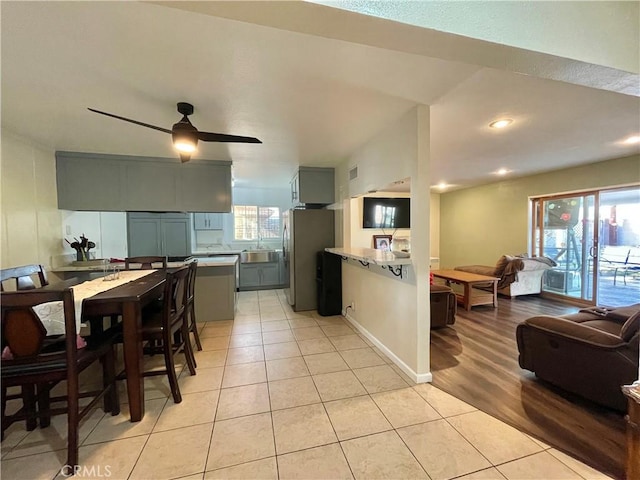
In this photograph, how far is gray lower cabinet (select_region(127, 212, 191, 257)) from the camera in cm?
Result: 449

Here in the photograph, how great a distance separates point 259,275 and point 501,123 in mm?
4968

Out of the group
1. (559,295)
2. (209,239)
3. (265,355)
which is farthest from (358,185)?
(559,295)

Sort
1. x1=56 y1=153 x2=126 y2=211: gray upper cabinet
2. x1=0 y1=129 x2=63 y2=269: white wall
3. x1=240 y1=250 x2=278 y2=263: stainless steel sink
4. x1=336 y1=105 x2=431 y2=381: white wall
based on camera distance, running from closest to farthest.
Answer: x1=336 y1=105 x2=431 y2=381: white wall
x1=0 y1=129 x2=63 y2=269: white wall
x1=56 y1=153 x2=126 y2=211: gray upper cabinet
x1=240 y1=250 x2=278 y2=263: stainless steel sink

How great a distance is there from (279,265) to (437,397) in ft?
14.4

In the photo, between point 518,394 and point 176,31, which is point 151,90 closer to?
point 176,31

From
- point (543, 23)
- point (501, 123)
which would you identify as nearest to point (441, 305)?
point (501, 123)

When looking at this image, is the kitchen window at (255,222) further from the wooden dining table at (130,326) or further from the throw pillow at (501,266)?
the throw pillow at (501,266)

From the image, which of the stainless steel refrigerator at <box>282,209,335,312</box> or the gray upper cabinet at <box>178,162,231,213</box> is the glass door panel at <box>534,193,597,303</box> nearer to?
the stainless steel refrigerator at <box>282,209,335,312</box>

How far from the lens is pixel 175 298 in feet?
7.55

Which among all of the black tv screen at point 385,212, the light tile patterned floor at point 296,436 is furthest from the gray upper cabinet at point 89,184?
the black tv screen at point 385,212

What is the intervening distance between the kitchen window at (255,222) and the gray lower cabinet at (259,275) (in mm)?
938

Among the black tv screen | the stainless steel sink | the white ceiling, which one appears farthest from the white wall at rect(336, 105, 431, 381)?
the stainless steel sink

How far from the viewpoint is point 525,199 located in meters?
5.36

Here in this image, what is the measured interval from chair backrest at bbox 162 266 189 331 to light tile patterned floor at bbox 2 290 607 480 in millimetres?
595
